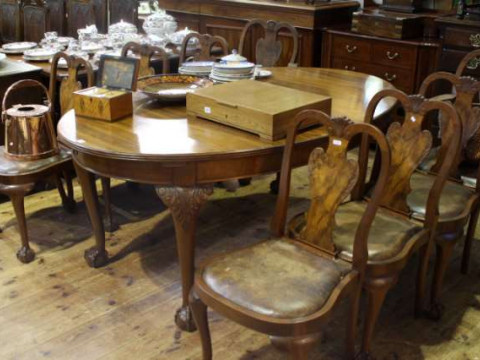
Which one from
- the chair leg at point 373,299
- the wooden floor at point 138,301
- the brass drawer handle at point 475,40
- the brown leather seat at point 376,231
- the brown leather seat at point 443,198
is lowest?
the wooden floor at point 138,301

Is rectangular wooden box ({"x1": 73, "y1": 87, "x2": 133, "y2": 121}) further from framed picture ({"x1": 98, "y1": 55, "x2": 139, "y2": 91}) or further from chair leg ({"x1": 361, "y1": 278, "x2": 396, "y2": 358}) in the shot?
chair leg ({"x1": 361, "y1": 278, "x2": 396, "y2": 358})

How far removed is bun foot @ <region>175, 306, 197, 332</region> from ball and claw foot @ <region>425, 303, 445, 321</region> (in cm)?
91

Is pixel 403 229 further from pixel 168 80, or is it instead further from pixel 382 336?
pixel 168 80

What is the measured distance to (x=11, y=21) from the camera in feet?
17.2

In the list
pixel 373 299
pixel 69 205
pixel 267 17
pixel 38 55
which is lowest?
pixel 69 205

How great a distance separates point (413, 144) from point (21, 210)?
5.68 feet

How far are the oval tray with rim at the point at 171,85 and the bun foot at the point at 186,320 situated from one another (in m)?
0.87

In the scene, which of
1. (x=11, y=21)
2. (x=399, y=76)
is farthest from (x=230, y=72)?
(x=11, y=21)

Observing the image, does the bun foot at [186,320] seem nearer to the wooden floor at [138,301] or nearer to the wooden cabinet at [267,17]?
the wooden floor at [138,301]

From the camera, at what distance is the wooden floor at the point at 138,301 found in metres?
2.17

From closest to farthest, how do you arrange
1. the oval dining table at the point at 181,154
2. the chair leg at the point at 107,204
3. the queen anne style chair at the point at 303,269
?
1. the queen anne style chair at the point at 303,269
2. the oval dining table at the point at 181,154
3. the chair leg at the point at 107,204

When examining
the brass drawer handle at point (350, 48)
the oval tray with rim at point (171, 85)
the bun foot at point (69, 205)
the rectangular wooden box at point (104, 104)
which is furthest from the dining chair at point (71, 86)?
the brass drawer handle at point (350, 48)

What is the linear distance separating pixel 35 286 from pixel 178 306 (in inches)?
25.1

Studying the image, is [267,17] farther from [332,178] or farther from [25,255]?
[332,178]
